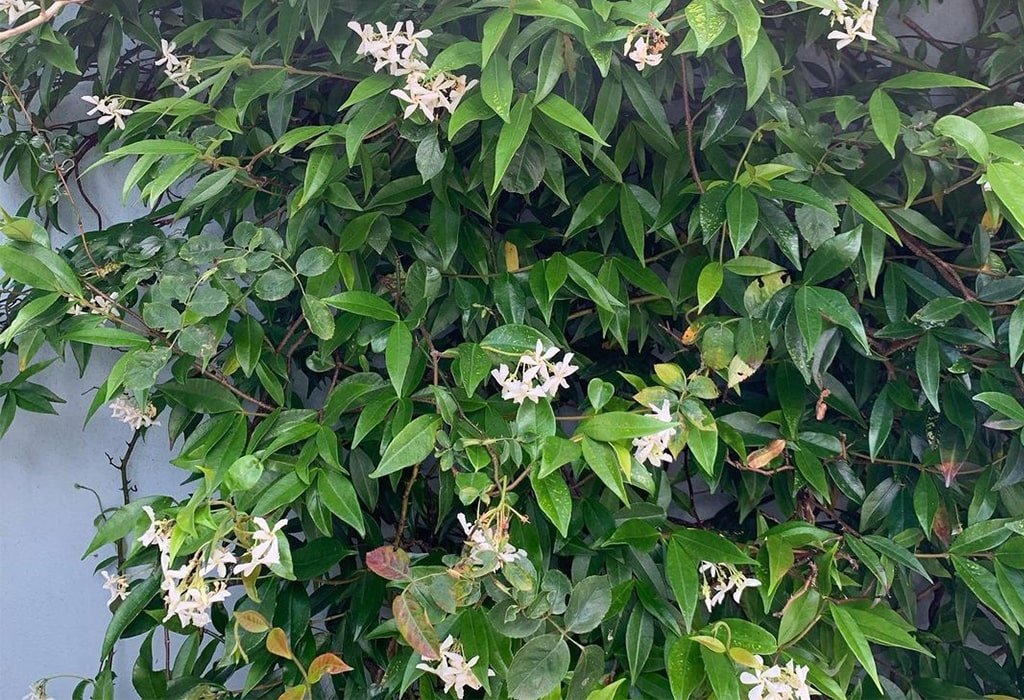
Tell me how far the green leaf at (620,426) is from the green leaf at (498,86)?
8.7 inches

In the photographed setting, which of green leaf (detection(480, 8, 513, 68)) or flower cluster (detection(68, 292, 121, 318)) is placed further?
flower cluster (detection(68, 292, 121, 318))

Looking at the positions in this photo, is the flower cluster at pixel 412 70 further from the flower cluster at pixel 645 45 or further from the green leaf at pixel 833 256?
the green leaf at pixel 833 256

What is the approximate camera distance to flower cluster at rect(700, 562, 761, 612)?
69cm

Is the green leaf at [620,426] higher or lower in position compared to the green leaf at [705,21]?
lower

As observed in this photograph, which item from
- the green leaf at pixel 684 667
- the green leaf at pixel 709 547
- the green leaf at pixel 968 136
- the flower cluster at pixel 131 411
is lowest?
the green leaf at pixel 684 667

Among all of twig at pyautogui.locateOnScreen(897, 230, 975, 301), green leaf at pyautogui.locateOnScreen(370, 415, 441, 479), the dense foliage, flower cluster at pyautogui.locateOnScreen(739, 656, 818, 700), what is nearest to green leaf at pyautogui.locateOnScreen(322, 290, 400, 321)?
the dense foliage

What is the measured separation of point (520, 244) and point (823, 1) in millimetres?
380

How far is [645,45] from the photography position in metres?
0.62

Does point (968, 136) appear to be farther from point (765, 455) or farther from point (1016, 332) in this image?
point (765, 455)

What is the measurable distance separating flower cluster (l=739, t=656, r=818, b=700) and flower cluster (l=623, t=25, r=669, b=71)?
0.52 m

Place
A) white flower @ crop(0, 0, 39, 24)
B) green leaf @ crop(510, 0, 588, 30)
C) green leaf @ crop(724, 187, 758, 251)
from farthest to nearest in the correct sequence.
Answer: white flower @ crop(0, 0, 39, 24) < green leaf @ crop(724, 187, 758, 251) < green leaf @ crop(510, 0, 588, 30)

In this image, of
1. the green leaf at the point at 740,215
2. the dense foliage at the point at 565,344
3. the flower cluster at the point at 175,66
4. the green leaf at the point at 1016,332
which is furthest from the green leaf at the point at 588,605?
the flower cluster at the point at 175,66

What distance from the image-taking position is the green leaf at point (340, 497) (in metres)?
0.67

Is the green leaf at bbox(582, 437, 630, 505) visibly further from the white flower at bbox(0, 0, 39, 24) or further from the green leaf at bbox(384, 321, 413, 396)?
the white flower at bbox(0, 0, 39, 24)
